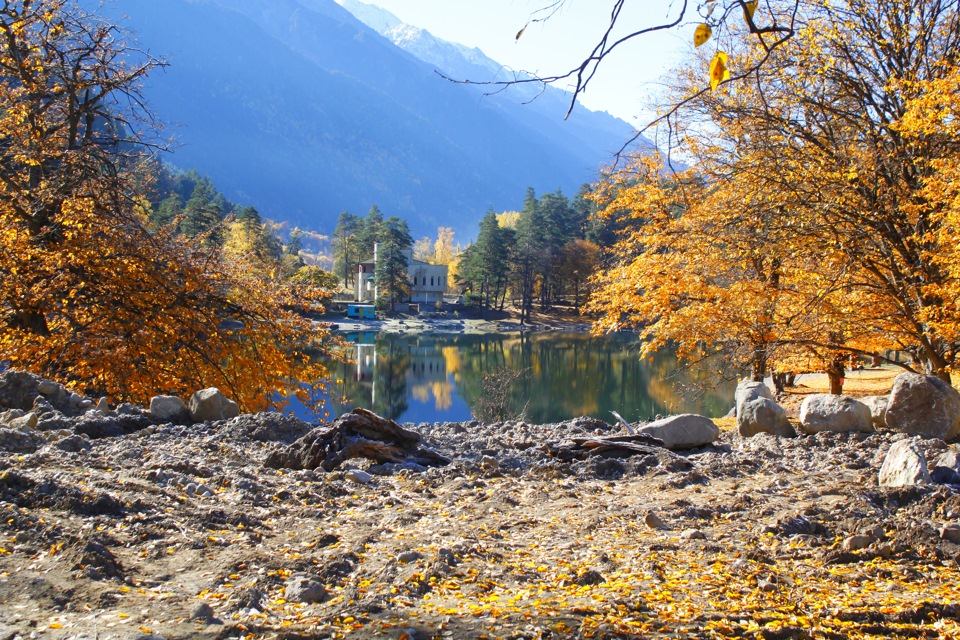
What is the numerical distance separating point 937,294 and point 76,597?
1009 cm

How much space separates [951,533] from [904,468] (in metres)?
1.33

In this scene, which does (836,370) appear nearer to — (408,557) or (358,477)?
(358,477)

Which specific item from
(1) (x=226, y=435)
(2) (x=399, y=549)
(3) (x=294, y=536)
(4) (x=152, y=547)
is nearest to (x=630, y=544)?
(2) (x=399, y=549)

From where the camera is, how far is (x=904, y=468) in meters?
6.15

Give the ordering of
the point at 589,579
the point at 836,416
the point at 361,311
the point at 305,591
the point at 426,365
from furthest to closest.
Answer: the point at 361,311 → the point at 426,365 → the point at 836,416 → the point at 589,579 → the point at 305,591

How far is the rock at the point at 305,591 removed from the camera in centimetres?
378

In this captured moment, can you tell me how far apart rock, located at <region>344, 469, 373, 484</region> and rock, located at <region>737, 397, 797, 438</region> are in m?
5.85

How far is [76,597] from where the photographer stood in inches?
131

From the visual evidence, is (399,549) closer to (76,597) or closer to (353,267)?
(76,597)

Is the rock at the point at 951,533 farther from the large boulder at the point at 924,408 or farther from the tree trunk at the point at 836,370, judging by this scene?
the tree trunk at the point at 836,370

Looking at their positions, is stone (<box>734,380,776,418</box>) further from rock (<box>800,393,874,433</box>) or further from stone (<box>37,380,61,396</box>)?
stone (<box>37,380,61,396</box>)

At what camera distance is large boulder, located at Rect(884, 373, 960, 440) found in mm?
8688

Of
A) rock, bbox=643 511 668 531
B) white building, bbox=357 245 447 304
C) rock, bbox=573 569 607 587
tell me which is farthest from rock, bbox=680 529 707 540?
white building, bbox=357 245 447 304

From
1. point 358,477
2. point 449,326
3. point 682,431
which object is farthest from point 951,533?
point 449,326
